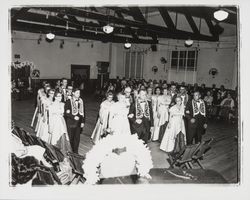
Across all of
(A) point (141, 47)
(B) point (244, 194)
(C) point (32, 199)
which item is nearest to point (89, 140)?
(C) point (32, 199)

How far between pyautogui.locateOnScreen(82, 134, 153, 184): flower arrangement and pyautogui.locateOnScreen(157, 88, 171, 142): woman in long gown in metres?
2.95

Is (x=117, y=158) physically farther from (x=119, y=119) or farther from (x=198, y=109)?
(x=198, y=109)

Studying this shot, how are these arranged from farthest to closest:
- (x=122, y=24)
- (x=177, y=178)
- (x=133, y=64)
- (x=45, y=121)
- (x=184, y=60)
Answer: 1. (x=133, y=64)
2. (x=184, y=60)
3. (x=122, y=24)
4. (x=45, y=121)
5. (x=177, y=178)

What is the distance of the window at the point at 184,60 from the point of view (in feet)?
41.8

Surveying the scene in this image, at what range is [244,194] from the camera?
4363mm

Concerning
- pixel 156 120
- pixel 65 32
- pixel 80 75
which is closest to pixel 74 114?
pixel 156 120

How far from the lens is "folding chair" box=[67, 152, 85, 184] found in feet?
14.4

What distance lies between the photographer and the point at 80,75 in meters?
15.5

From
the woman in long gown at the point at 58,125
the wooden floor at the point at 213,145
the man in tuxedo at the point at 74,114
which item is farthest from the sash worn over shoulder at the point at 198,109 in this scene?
the woman in long gown at the point at 58,125

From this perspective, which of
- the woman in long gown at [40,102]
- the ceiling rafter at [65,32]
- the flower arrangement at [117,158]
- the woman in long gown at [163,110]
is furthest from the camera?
the ceiling rafter at [65,32]

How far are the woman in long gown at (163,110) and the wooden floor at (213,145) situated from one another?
1.42 feet

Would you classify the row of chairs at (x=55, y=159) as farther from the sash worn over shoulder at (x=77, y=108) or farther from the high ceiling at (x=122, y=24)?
the high ceiling at (x=122, y=24)

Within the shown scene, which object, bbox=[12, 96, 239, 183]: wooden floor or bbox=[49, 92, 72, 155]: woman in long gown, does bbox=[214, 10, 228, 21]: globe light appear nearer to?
bbox=[12, 96, 239, 183]: wooden floor

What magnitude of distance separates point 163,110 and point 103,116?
64.4 inches
